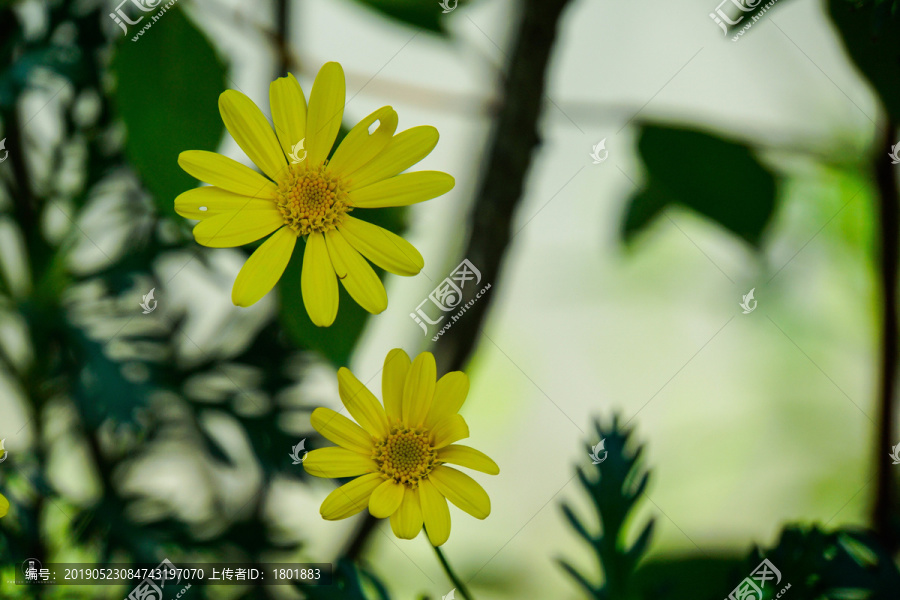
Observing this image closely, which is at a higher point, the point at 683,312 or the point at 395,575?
the point at 683,312

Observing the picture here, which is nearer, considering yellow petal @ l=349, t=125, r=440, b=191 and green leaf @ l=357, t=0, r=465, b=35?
yellow petal @ l=349, t=125, r=440, b=191

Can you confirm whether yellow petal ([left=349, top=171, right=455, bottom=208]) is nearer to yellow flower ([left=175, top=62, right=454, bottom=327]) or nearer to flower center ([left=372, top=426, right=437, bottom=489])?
yellow flower ([left=175, top=62, right=454, bottom=327])

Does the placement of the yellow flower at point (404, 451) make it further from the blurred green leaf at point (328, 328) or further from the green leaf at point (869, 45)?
A: the green leaf at point (869, 45)

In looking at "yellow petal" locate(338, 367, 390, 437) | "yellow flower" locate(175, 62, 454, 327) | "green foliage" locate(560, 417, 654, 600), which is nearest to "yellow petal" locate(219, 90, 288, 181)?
"yellow flower" locate(175, 62, 454, 327)

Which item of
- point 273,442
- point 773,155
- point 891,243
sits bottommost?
point 273,442

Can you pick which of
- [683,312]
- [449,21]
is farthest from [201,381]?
[683,312]

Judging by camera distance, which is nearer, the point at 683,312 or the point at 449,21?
the point at 449,21

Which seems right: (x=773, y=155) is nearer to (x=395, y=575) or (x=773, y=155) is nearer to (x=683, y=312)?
(x=683, y=312)
